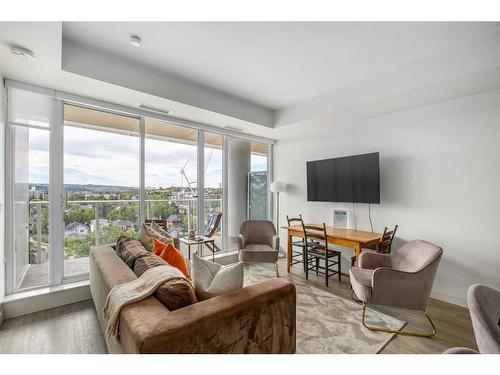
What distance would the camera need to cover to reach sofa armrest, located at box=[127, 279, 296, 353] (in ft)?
3.47

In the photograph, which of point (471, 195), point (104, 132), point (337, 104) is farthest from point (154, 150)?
point (471, 195)

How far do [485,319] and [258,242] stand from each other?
2.97 metres

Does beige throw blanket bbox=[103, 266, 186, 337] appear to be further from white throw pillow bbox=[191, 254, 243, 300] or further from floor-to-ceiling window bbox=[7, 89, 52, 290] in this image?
floor-to-ceiling window bbox=[7, 89, 52, 290]

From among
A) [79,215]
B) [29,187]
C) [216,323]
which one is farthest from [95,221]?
[216,323]

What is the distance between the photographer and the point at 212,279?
1523 millimetres

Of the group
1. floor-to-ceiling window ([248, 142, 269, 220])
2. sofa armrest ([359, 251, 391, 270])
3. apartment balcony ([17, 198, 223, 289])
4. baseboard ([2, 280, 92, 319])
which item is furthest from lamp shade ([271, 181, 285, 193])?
baseboard ([2, 280, 92, 319])

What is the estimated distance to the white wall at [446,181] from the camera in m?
2.56

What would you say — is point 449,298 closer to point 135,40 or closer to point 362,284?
point 362,284

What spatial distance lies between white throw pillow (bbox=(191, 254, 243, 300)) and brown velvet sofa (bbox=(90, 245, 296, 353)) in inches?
2.5

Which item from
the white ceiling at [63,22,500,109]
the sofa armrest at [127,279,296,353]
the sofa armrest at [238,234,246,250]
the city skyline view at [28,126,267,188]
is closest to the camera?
the sofa armrest at [127,279,296,353]

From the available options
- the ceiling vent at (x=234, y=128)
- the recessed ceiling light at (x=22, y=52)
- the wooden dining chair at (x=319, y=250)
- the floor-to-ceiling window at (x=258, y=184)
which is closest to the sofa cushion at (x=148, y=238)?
the recessed ceiling light at (x=22, y=52)

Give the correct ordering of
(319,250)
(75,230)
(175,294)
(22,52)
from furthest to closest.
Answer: (319,250) → (75,230) → (22,52) → (175,294)

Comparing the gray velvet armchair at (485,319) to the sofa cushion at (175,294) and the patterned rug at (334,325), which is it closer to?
the patterned rug at (334,325)

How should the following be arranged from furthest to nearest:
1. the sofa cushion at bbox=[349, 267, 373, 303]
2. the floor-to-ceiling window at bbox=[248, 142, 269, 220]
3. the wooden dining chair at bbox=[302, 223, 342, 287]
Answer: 1. the floor-to-ceiling window at bbox=[248, 142, 269, 220]
2. the wooden dining chair at bbox=[302, 223, 342, 287]
3. the sofa cushion at bbox=[349, 267, 373, 303]
